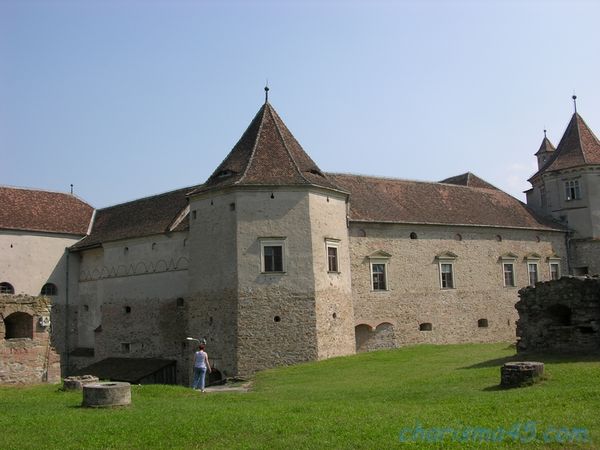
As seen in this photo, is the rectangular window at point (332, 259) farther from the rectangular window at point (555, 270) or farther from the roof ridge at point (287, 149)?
the rectangular window at point (555, 270)

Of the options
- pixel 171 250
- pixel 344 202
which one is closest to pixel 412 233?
pixel 344 202

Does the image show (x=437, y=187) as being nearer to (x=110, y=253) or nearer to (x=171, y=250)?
(x=171, y=250)

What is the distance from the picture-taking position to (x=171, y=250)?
33.2 m

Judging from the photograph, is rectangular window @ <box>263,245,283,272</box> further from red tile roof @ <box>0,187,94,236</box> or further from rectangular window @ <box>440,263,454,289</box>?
red tile roof @ <box>0,187,94,236</box>

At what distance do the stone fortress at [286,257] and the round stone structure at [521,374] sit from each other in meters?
13.0

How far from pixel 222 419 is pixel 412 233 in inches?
956

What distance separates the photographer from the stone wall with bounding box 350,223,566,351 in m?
32.9

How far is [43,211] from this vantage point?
39.9 meters

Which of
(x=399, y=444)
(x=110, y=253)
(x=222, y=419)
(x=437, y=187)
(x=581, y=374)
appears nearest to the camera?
(x=399, y=444)

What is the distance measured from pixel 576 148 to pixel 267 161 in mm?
24734

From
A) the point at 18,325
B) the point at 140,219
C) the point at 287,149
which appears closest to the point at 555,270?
the point at 287,149

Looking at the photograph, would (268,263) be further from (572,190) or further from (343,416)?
(572,190)

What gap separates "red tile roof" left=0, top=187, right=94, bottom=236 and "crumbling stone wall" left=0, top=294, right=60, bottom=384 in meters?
Result: 11.6

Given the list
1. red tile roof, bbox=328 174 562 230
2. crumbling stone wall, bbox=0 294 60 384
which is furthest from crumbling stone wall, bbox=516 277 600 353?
crumbling stone wall, bbox=0 294 60 384
